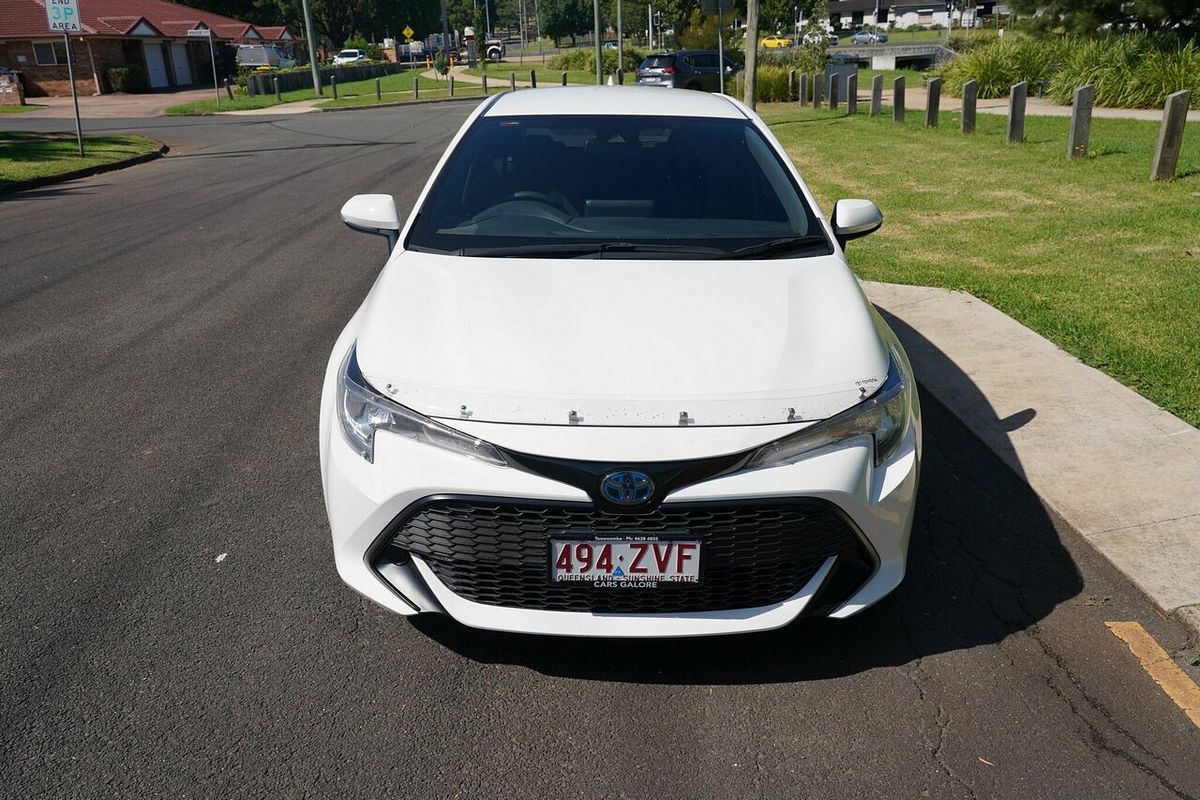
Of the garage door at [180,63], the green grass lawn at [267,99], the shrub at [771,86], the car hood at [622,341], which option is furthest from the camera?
the garage door at [180,63]

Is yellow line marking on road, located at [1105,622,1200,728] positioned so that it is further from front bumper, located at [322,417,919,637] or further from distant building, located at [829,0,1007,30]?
distant building, located at [829,0,1007,30]

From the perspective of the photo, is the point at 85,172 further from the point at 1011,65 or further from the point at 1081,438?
the point at 1011,65

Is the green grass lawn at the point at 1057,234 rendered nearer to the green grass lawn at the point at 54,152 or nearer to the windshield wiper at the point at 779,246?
the windshield wiper at the point at 779,246

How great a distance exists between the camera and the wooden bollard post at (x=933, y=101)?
18.0 m

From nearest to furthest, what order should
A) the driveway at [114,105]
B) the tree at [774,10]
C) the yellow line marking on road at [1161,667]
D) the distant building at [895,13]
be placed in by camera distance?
the yellow line marking on road at [1161,667] → the driveway at [114,105] → the tree at [774,10] → the distant building at [895,13]

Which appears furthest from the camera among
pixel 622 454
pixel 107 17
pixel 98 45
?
pixel 107 17

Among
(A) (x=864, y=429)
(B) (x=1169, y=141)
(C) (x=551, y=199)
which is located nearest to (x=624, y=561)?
(A) (x=864, y=429)

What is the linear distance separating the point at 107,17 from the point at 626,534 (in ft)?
188

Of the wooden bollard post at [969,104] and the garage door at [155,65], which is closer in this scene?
the wooden bollard post at [969,104]

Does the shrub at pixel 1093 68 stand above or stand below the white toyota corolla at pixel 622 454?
above

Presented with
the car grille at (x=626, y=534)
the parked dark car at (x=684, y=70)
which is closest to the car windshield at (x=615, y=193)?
the car grille at (x=626, y=534)

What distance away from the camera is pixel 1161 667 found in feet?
10.5

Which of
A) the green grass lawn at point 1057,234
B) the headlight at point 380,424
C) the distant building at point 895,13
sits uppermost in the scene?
the distant building at point 895,13

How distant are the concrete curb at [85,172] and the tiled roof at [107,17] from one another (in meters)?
32.6
